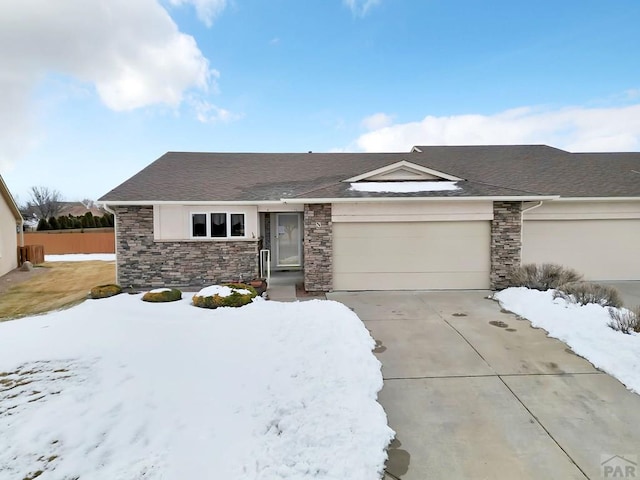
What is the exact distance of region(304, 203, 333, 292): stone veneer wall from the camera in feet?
30.0

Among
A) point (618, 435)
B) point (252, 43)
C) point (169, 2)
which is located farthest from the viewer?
point (252, 43)

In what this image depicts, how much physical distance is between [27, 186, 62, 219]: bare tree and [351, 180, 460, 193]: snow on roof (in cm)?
4761

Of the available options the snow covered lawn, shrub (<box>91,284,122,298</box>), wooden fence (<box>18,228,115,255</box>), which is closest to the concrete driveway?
the snow covered lawn

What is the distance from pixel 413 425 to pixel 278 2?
13391 mm

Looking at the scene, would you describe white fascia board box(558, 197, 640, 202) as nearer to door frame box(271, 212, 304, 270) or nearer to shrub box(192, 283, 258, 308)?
door frame box(271, 212, 304, 270)

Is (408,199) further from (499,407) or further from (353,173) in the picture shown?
(499,407)

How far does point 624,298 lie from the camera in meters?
8.30

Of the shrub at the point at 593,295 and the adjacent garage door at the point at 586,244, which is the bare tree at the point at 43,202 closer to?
the adjacent garage door at the point at 586,244

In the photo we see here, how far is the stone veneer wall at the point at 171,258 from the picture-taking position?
9.89 metres

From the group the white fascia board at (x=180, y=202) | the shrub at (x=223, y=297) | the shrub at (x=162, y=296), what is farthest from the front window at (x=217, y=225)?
the shrub at (x=223, y=297)

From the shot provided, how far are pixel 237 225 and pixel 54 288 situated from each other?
7.64m

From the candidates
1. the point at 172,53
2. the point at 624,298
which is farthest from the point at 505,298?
the point at 172,53

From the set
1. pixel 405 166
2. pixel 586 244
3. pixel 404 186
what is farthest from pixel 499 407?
pixel 586 244

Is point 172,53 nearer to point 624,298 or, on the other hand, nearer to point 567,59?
point 567,59
